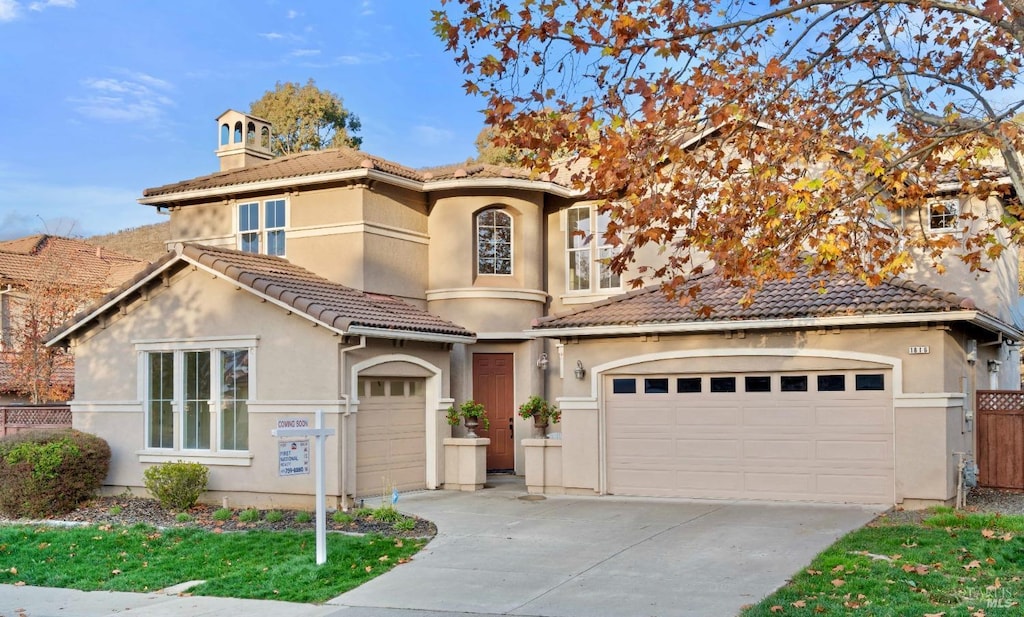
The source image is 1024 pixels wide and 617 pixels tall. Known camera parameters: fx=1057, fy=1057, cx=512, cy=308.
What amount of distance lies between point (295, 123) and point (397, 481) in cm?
3217

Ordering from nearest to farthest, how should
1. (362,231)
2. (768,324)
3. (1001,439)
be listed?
(768,324) → (1001,439) → (362,231)

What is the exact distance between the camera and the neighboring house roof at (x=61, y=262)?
30328 mm

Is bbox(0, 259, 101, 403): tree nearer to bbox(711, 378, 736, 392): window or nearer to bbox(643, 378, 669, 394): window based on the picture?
bbox(643, 378, 669, 394): window

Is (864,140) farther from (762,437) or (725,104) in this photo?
(762,437)

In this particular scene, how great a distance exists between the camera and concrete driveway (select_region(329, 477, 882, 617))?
10242 millimetres

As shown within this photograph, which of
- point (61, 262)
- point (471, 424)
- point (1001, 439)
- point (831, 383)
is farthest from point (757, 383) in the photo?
point (61, 262)

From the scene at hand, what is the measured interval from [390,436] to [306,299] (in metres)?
2.98

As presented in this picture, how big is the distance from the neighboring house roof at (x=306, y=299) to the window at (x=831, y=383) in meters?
6.82

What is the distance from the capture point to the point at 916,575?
33.8 feet

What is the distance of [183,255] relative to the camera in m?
18.5

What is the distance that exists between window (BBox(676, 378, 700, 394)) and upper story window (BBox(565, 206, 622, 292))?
4.41 m

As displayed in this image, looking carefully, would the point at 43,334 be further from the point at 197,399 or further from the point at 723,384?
the point at 723,384

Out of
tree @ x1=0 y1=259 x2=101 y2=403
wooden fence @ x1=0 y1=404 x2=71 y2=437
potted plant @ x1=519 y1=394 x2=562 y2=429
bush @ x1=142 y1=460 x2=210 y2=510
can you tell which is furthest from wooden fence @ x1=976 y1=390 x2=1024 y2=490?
tree @ x1=0 y1=259 x2=101 y2=403

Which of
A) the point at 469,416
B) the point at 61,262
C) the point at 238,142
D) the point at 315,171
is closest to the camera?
A: the point at 469,416
